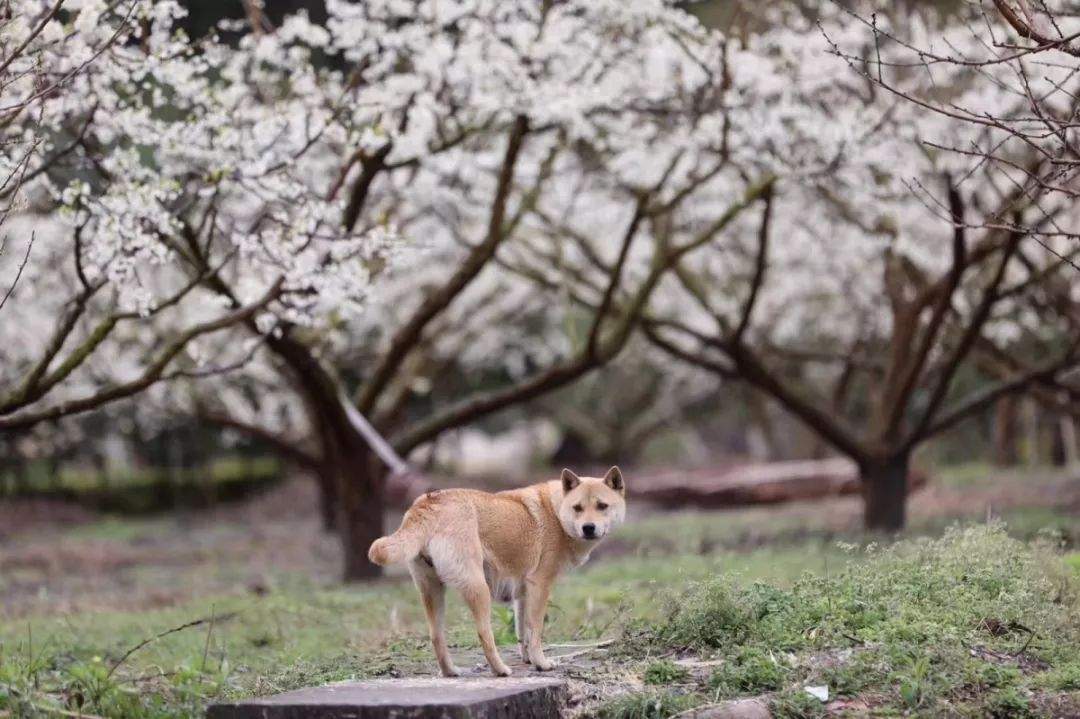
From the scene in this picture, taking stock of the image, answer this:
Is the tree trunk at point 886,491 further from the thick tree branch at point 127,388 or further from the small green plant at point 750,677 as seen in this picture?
the small green plant at point 750,677

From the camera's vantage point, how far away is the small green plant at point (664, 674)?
6957mm

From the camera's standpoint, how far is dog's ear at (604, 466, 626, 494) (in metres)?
7.73

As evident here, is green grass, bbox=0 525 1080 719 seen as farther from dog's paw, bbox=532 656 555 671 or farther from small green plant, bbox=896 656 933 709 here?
dog's paw, bbox=532 656 555 671

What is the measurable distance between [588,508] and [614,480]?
0.37m

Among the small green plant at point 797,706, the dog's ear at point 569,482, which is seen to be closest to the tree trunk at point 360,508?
the dog's ear at point 569,482

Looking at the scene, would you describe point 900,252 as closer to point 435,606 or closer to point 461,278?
point 461,278

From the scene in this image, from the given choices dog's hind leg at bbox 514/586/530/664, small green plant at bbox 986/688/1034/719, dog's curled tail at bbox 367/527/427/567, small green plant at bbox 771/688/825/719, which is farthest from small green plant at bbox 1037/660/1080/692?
dog's curled tail at bbox 367/527/427/567

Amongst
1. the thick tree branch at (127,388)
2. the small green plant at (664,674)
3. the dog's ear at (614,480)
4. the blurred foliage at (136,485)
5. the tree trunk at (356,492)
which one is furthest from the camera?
the blurred foliage at (136,485)

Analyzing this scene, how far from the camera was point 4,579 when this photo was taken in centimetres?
1862

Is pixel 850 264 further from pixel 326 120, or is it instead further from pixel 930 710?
pixel 930 710

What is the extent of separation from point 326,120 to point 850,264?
13312 mm

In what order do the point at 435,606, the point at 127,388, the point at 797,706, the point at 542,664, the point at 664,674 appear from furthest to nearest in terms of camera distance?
the point at 127,388 → the point at 542,664 → the point at 435,606 → the point at 664,674 → the point at 797,706

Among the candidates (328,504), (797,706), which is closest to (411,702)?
(797,706)

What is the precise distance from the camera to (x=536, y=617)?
A: 295 inches
